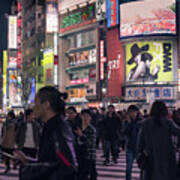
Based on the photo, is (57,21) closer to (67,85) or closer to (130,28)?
(67,85)

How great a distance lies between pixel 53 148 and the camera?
11.8ft

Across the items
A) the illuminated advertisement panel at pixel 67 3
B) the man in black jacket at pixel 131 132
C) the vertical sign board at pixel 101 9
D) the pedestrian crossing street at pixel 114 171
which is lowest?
the pedestrian crossing street at pixel 114 171

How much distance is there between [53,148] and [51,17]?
254 ft

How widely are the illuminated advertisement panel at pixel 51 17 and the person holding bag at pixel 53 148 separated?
76.1 meters

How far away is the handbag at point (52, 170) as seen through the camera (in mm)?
3535

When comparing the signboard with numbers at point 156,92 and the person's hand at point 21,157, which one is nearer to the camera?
the person's hand at point 21,157

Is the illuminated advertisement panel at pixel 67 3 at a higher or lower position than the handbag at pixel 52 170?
higher

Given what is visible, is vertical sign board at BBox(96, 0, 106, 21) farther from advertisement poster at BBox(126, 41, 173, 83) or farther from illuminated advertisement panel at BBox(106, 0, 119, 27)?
advertisement poster at BBox(126, 41, 173, 83)

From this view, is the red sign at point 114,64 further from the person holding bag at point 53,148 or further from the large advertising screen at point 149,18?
the person holding bag at point 53,148

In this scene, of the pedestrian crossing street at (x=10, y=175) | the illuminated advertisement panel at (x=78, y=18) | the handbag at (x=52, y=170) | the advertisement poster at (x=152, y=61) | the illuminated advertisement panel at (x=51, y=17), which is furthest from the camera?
the illuminated advertisement panel at (x=51, y=17)

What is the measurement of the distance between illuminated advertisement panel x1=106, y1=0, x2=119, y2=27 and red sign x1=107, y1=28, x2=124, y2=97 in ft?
5.67

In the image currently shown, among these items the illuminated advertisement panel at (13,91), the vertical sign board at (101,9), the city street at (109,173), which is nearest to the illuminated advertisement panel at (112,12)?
the vertical sign board at (101,9)

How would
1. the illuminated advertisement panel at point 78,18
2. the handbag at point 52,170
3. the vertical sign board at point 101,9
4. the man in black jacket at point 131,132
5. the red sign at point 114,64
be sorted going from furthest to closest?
the illuminated advertisement panel at point 78,18 → the vertical sign board at point 101,9 → the red sign at point 114,64 → the man in black jacket at point 131,132 → the handbag at point 52,170

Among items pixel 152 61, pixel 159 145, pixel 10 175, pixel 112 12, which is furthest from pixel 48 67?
pixel 159 145
